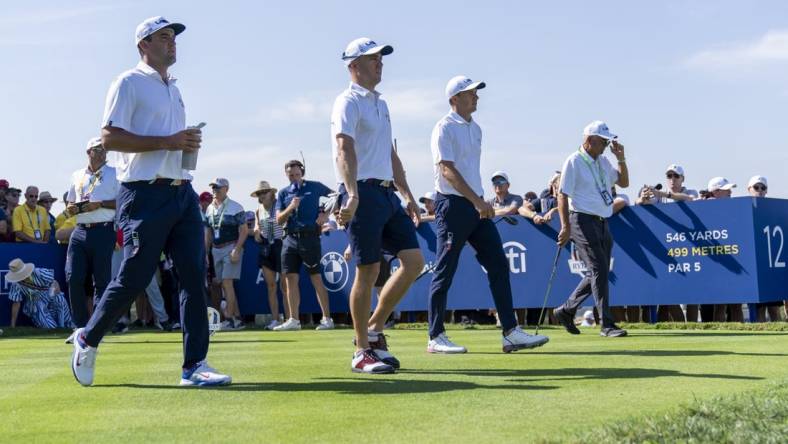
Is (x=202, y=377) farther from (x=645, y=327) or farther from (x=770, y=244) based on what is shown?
(x=770, y=244)

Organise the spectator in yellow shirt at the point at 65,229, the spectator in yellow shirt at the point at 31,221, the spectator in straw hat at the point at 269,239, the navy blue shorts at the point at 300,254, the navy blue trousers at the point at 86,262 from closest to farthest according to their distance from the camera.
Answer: the navy blue trousers at the point at 86,262
the spectator in yellow shirt at the point at 65,229
the navy blue shorts at the point at 300,254
the spectator in straw hat at the point at 269,239
the spectator in yellow shirt at the point at 31,221

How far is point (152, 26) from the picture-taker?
7.40m

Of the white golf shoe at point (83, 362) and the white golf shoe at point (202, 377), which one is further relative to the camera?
the white golf shoe at point (83, 362)

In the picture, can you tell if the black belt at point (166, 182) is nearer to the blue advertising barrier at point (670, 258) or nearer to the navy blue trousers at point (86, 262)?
the navy blue trousers at point (86, 262)

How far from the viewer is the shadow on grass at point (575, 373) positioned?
7359 millimetres

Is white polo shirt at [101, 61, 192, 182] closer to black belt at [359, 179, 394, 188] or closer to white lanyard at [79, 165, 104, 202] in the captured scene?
black belt at [359, 179, 394, 188]

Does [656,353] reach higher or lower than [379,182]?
lower

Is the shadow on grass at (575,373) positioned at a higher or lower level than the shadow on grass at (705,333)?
lower

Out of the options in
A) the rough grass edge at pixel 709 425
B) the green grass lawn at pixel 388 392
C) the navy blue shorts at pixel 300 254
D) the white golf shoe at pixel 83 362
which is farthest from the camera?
the navy blue shorts at pixel 300 254

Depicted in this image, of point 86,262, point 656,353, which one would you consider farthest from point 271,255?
point 656,353

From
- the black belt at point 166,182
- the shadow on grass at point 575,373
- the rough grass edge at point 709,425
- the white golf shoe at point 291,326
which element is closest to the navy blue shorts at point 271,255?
the white golf shoe at point 291,326

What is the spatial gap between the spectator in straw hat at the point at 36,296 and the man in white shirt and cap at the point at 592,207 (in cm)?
972

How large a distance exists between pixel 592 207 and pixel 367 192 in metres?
4.47

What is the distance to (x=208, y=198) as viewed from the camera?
20.3m
